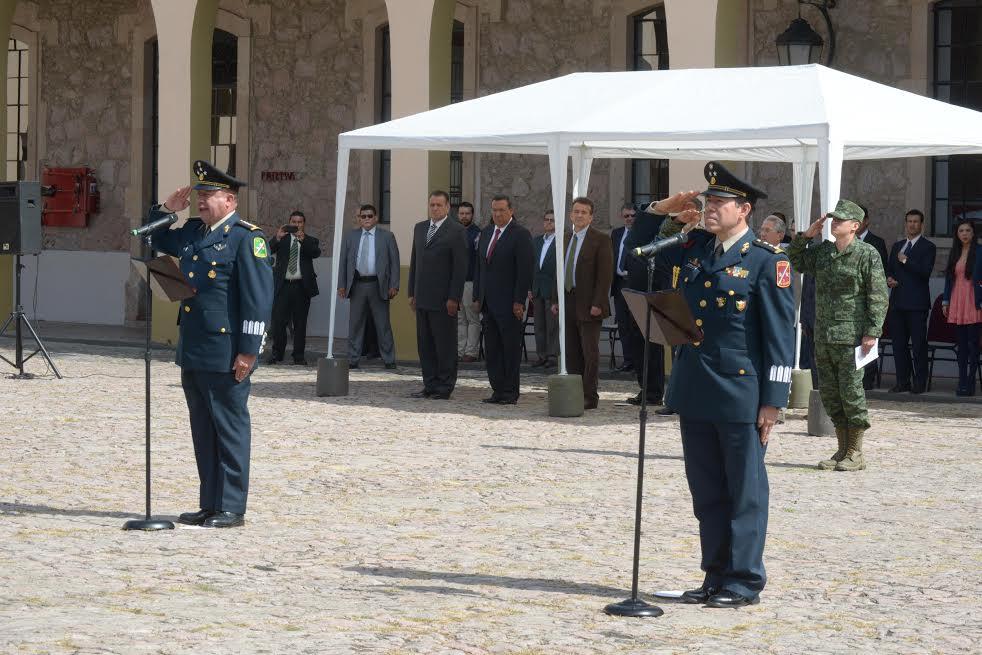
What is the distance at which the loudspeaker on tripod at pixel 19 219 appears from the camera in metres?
15.6

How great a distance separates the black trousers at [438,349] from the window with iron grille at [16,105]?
11435mm

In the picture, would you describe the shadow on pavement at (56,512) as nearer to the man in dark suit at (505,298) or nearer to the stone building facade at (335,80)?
the man in dark suit at (505,298)

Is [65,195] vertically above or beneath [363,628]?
above

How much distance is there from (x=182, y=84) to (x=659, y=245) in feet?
45.9

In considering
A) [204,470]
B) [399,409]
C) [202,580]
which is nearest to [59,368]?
[399,409]

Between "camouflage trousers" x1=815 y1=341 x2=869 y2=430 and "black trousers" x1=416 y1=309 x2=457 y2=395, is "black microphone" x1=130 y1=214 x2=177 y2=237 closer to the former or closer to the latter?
"camouflage trousers" x1=815 y1=341 x2=869 y2=430

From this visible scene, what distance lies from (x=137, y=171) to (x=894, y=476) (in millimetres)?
14491

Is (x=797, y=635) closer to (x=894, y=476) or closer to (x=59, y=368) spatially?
(x=894, y=476)

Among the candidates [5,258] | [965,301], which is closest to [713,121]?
[965,301]

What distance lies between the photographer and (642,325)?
20.9 ft

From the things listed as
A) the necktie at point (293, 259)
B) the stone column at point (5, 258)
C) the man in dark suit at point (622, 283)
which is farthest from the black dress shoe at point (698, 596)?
the stone column at point (5, 258)

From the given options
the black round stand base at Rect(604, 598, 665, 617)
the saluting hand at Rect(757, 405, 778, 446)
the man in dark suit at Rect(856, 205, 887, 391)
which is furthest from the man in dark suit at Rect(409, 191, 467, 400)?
the black round stand base at Rect(604, 598, 665, 617)

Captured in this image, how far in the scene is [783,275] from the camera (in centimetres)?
635

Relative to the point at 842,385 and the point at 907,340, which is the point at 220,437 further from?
the point at 907,340
